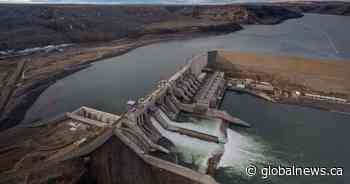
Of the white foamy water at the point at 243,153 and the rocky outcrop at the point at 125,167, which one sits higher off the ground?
the rocky outcrop at the point at 125,167

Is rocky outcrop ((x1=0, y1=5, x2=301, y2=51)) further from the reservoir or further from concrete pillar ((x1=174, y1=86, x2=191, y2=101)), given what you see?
concrete pillar ((x1=174, y1=86, x2=191, y2=101))

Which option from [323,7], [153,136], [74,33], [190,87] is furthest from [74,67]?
[323,7]

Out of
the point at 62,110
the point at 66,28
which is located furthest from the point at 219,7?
the point at 62,110

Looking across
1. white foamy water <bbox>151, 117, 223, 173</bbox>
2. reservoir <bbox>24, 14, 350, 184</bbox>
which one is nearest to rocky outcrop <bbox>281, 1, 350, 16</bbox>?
reservoir <bbox>24, 14, 350, 184</bbox>

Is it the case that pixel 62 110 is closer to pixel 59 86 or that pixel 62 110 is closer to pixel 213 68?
pixel 59 86

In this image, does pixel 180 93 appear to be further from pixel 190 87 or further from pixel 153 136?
pixel 153 136

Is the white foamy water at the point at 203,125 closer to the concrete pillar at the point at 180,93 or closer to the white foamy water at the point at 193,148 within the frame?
the white foamy water at the point at 193,148

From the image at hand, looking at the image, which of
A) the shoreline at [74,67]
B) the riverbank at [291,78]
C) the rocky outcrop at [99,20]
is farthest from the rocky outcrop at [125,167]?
the rocky outcrop at [99,20]
